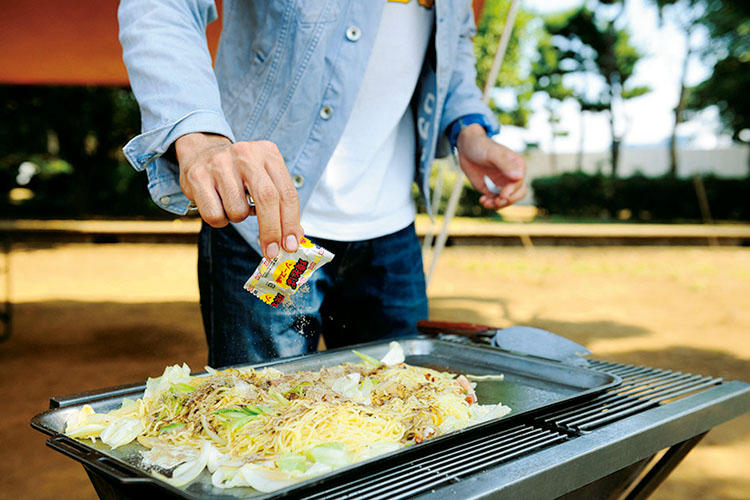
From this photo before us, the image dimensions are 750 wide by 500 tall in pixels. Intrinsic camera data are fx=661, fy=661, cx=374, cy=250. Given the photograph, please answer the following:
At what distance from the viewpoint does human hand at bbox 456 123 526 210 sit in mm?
2012

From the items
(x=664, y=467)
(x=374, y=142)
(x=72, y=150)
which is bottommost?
(x=664, y=467)

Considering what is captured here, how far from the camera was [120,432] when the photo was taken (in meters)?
1.19

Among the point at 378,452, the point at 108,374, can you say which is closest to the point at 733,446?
the point at 378,452

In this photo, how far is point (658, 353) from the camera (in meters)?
5.80

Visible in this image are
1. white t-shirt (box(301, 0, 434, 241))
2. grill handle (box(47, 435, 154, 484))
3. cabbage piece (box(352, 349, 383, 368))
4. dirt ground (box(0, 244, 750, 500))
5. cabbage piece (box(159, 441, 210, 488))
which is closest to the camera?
grill handle (box(47, 435, 154, 484))

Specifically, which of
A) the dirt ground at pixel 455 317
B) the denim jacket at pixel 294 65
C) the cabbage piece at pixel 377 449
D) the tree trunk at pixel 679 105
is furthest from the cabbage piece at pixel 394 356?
the tree trunk at pixel 679 105

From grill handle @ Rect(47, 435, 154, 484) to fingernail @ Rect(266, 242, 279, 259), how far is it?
1.34 feet

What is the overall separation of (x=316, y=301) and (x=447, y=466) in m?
0.90

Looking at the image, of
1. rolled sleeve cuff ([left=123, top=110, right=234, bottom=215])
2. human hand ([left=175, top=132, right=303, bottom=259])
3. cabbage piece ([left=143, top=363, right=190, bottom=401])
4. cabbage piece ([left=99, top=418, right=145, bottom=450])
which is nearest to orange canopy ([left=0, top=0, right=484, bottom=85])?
rolled sleeve cuff ([left=123, top=110, right=234, bottom=215])

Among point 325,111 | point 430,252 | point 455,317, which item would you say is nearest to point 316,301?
point 325,111

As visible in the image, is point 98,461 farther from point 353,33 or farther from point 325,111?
point 353,33

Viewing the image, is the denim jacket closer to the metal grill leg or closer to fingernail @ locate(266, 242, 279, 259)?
fingernail @ locate(266, 242, 279, 259)

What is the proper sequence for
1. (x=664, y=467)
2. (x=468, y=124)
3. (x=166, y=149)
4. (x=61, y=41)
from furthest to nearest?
(x=61, y=41) → (x=468, y=124) → (x=664, y=467) → (x=166, y=149)

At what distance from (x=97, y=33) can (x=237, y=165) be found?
3919mm
